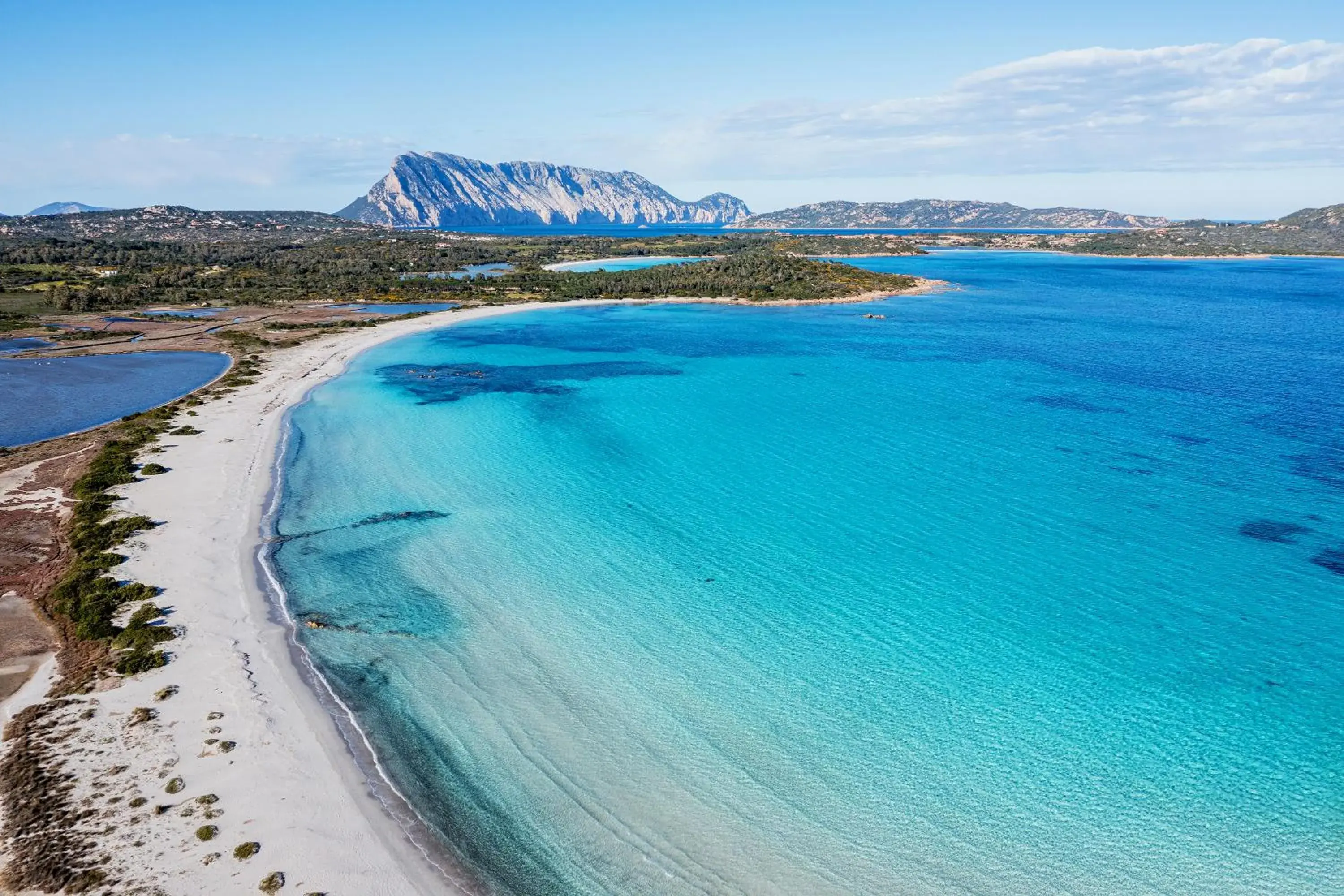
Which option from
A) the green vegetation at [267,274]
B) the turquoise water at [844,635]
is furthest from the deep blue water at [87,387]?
the turquoise water at [844,635]

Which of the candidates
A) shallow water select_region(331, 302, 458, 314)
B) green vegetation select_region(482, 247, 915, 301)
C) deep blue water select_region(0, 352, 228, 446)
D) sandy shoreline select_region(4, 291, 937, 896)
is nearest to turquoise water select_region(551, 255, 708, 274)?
green vegetation select_region(482, 247, 915, 301)

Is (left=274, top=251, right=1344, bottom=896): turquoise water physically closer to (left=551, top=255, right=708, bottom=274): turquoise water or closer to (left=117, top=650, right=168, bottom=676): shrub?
(left=117, top=650, right=168, bottom=676): shrub

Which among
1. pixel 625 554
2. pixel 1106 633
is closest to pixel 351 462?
pixel 625 554

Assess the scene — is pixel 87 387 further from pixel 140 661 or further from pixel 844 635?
pixel 844 635

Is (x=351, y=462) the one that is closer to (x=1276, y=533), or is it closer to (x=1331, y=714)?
(x=1331, y=714)

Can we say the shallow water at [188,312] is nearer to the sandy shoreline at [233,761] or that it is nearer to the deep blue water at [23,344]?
the deep blue water at [23,344]

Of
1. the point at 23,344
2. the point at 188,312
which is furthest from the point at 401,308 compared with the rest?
the point at 23,344
